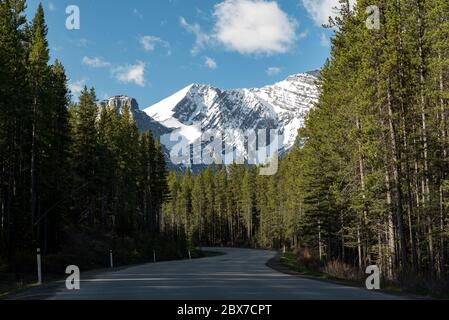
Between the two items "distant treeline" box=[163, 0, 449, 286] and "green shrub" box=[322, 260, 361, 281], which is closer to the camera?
"green shrub" box=[322, 260, 361, 281]

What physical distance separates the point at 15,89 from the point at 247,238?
9221 cm

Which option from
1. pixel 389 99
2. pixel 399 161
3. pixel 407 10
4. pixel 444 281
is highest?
pixel 407 10

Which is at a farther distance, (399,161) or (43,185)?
(43,185)

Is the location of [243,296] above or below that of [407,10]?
below

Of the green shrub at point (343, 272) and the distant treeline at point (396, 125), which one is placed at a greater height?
the distant treeline at point (396, 125)

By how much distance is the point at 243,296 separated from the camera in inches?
471

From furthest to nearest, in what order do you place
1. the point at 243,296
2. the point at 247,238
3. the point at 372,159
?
the point at 247,238
the point at 372,159
the point at 243,296

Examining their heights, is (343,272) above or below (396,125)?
below

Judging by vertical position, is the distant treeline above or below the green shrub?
above

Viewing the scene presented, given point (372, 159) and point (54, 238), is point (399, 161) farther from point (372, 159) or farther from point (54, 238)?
point (54, 238)

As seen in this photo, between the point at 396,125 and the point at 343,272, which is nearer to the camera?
the point at 343,272

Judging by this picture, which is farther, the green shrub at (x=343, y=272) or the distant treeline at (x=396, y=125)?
the distant treeline at (x=396, y=125)
